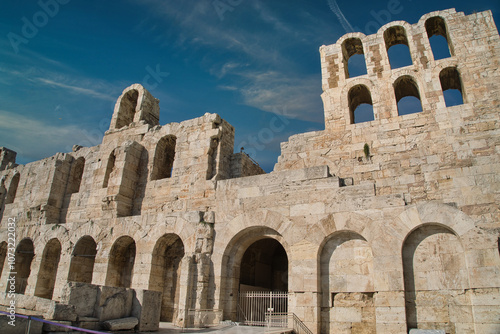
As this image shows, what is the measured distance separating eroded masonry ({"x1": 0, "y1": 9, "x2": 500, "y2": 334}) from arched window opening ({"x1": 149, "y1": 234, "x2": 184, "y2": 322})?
5 cm

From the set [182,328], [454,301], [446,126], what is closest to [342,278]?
[454,301]

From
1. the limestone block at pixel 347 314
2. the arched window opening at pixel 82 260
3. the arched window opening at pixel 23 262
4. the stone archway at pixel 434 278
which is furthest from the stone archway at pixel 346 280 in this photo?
the arched window opening at pixel 23 262

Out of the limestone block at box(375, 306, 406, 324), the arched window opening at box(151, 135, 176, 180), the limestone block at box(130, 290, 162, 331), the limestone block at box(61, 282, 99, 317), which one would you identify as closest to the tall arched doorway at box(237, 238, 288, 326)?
the limestone block at box(130, 290, 162, 331)

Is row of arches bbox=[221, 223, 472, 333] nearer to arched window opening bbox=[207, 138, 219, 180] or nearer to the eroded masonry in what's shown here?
the eroded masonry

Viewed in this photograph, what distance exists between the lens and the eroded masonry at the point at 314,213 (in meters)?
8.81

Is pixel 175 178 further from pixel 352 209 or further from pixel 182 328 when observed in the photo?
pixel 352 209

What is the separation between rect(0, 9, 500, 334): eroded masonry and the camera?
8812mm

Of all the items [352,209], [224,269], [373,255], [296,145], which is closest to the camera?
[373,255]

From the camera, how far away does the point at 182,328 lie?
1017cm

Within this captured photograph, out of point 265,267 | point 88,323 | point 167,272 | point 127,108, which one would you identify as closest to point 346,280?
point 265,267

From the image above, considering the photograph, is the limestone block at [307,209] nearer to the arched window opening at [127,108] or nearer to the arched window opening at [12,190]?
the arched window opening at [127,108]

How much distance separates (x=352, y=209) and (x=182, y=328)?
584 centimetres

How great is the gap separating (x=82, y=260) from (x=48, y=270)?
7.33 feet

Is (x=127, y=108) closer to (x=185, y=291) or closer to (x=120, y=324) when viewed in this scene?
(x=185, y=291)
